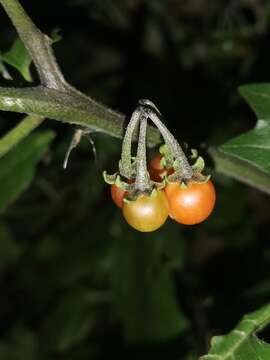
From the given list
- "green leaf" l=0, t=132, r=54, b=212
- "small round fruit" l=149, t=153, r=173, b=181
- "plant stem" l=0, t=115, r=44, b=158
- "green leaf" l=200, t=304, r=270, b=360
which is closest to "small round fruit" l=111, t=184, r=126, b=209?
"small round fruit" l=149, t=153, r=173, b=181

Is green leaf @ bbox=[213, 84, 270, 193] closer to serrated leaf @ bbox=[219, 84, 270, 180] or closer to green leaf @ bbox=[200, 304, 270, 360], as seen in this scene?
serrated leaf @ bbox=[219, 84, 270, 180]

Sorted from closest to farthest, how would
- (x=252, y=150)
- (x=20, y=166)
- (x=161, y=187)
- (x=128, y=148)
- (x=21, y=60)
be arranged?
(x=128, y=148) < (x=161, y=187) < (x=252, y=150) < (x=21, y=60) < (x=20, y=166)

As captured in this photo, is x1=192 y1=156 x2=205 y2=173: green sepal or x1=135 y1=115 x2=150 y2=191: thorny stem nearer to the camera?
x1=135 y1=115 x2=150 y2=191: thorny stem

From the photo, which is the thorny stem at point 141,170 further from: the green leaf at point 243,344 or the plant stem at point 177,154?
the green leaf at point 243,344

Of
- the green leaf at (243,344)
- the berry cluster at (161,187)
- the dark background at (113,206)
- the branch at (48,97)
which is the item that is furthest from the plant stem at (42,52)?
the dark background at (113,206)

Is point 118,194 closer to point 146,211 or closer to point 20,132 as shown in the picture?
point 146,211

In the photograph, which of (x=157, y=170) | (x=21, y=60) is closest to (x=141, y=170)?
(x=157, y=170)
